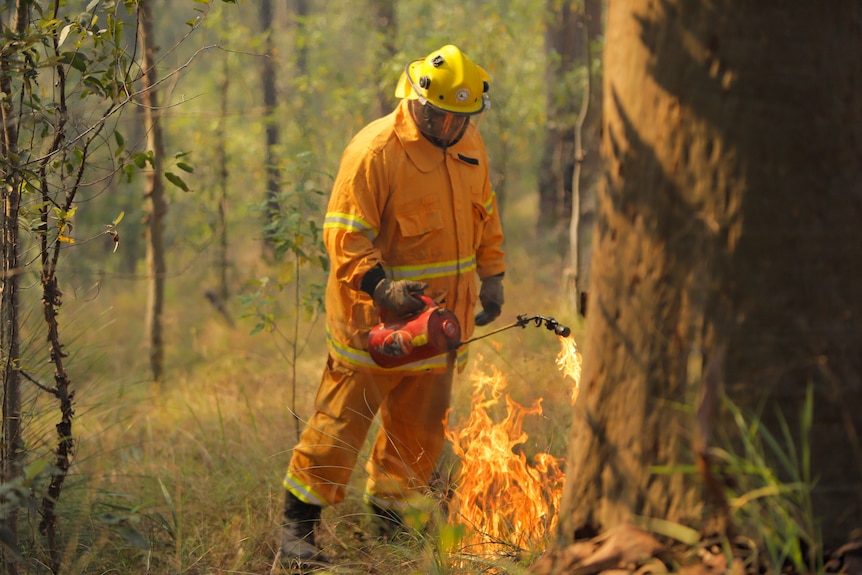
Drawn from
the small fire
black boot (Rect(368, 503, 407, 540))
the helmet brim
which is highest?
the helmet brim

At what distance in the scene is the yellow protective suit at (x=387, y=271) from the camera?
12.6 feet

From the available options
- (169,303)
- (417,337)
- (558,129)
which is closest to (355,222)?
(417,337)

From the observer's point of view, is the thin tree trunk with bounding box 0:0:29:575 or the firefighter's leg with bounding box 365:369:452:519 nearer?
the thin tree trunk with bounding box 0:0:29:575

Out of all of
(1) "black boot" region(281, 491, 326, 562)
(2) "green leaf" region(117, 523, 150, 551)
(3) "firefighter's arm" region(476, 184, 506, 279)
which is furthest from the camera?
(3) "firefighter's arm" region(476, 184, 506, 279)

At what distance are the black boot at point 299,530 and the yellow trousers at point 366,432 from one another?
7 cm

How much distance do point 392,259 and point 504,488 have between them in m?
1.12

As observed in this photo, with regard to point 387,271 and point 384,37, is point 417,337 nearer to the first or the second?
point 387,271

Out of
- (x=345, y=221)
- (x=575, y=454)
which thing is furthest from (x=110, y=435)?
(x=575, y=454)

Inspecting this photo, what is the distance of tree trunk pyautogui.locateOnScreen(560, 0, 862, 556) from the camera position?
2.10 m

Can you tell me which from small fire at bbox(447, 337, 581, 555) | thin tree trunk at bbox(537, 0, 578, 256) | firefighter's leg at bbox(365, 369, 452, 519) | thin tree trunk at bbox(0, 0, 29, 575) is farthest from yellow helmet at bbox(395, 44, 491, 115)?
thin tree trunk at bbox(537, 0, 578, 256)

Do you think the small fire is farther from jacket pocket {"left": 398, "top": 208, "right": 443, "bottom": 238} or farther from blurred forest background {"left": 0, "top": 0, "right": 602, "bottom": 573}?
jacket pocket {"left": 398, "top": 208, "right": 443, "bottom": 238}

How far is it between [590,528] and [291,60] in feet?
34.6

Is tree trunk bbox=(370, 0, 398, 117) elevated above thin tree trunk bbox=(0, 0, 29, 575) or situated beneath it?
elevated above

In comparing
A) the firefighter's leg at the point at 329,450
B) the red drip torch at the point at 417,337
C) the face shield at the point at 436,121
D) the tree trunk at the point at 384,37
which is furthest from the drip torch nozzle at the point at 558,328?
the tree trunk at the point at 384,37
